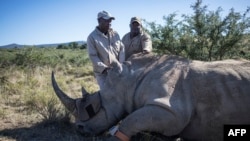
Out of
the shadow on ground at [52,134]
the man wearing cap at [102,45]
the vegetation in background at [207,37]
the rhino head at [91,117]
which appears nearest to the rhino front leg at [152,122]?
the shadow on ground at [52,134]

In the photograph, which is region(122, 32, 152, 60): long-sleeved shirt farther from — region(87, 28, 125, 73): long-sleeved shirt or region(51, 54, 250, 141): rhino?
region(51, 54, 250, 141): rhino

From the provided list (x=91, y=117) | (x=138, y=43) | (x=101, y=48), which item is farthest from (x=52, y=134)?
(x=138, y=43)

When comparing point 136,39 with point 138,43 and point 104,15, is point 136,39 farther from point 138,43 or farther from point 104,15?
point 104,15

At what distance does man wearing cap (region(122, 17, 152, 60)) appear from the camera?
25.8 ft

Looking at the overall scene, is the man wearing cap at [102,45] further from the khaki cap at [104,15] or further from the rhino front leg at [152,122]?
the rhino front leg at [152,122]

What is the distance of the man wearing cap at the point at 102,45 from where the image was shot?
6918 mm

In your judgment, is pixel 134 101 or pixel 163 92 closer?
pixel 163 92

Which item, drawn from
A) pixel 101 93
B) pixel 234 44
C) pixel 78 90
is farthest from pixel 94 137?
pixel 234 44

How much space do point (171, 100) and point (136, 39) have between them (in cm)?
313

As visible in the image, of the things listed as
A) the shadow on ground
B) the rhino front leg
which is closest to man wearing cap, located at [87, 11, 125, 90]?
the shadow on ground

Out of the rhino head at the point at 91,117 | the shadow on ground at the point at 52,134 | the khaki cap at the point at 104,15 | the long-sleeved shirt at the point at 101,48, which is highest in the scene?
the khaki cap at the point at 104,15

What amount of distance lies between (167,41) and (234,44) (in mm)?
2238

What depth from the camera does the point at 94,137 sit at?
5.80m

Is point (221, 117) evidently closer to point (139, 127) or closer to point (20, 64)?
point (139, 127)
